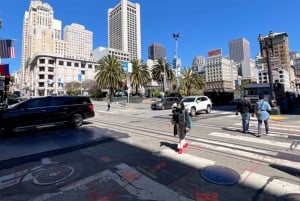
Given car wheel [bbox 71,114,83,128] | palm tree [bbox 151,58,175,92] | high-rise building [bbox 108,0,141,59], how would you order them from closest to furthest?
car wheel [bbox 71,114,83,128]
palm tree [bbox 151,58,175,92]
high-rise building [bbox 108,0,141,59]

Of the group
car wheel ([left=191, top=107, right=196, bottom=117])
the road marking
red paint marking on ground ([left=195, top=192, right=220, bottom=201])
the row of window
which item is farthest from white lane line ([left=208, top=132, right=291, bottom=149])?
the row of window

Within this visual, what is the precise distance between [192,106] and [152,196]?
1418 cm

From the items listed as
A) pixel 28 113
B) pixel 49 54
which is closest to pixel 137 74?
pixel 28 113

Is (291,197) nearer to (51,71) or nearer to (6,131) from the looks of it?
(6,131)

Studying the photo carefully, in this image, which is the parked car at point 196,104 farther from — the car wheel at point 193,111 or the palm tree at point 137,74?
the palm tree at point 137,74

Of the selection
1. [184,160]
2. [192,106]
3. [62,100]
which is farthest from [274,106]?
[62,100]

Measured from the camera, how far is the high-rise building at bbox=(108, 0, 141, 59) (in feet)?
507

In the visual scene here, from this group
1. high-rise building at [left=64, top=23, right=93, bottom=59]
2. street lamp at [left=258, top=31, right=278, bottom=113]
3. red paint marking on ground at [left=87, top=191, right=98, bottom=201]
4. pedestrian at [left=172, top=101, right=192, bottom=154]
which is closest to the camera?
red paint marking on ground at [left=87, top=191, right=98, bottom=201]

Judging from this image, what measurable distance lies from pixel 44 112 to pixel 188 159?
8.23 m

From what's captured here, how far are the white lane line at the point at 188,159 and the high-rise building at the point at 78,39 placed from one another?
16683cm

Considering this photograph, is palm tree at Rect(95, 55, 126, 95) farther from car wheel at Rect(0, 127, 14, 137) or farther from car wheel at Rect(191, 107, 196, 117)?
car wheel at Rect(0, 127, 14, 137)

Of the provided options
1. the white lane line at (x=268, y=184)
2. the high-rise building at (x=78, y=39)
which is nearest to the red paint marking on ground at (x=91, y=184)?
the white lane line at (x=268, y=184)

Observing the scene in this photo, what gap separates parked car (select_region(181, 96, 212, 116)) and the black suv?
846cm

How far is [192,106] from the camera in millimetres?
17266
